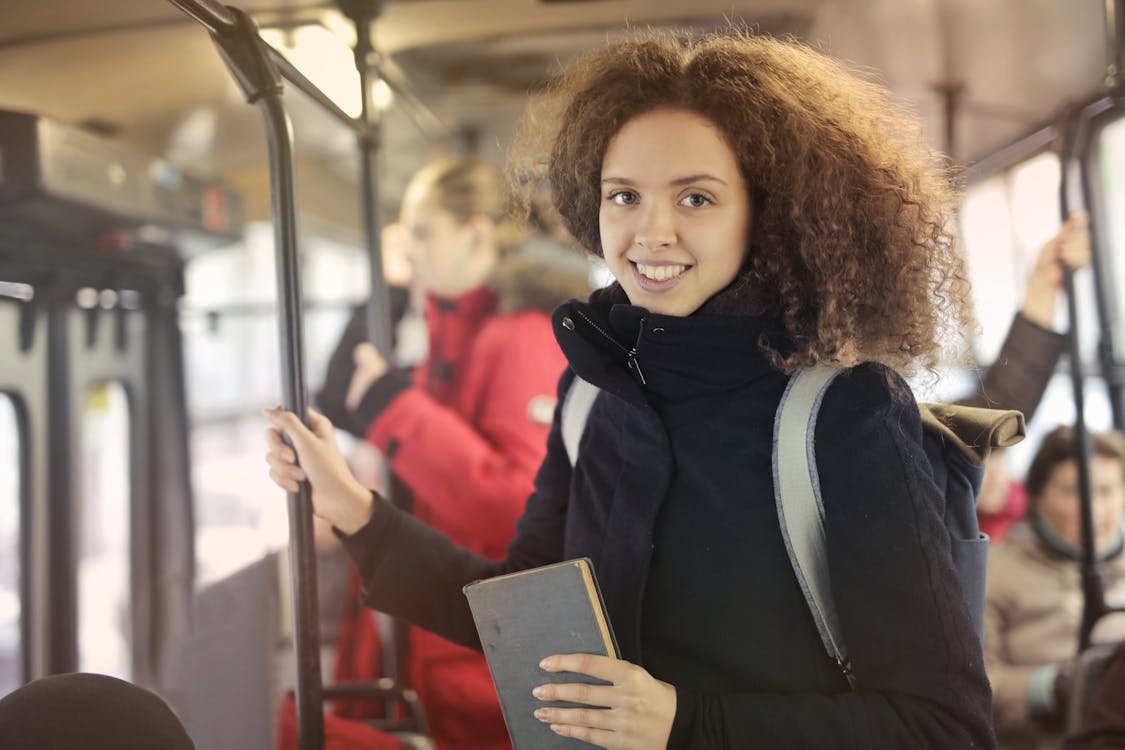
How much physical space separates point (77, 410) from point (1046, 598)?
216cm

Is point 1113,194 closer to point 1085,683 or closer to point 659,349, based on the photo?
point 1085,683

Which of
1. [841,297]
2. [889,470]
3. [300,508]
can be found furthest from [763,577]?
[300,508]

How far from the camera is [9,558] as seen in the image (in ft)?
4.22

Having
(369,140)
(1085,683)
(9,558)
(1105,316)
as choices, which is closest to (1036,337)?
(1105,316)

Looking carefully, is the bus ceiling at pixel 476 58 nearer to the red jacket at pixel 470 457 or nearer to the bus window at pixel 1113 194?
the bus window at pixel 1113 194

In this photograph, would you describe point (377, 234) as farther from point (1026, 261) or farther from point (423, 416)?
point (1026, 261)

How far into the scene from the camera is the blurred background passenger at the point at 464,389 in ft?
5.60

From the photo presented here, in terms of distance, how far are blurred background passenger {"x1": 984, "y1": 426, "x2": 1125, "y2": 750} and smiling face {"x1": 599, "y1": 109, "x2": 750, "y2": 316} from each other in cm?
132

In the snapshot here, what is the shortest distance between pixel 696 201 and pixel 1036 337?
0.87 m

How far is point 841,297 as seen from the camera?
105 centimetres

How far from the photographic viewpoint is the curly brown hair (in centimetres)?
105

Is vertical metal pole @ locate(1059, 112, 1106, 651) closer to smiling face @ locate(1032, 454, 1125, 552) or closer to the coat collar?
smiling face @ locate(1032, 454, 1125, 552)

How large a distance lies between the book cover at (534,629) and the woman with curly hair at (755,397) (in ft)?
0.09

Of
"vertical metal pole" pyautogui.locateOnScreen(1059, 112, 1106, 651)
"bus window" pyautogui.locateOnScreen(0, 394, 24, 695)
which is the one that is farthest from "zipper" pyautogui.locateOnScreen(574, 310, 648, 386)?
"vertical metal pole" pyautogui.locateOnScreen(1059, 112, 1106, 651)
